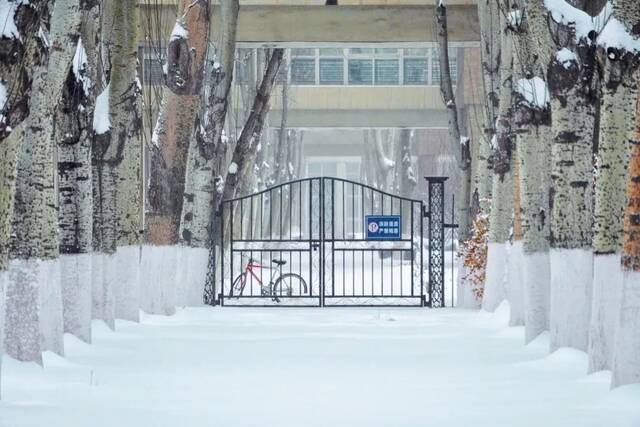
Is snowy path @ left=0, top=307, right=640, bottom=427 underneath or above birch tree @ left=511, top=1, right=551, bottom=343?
underneath

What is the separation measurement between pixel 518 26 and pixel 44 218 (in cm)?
646

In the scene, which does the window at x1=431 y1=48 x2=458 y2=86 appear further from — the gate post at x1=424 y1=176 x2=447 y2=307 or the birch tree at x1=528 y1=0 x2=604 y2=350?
the birch tree at x1=528 y1=0 x2=604 y2=350

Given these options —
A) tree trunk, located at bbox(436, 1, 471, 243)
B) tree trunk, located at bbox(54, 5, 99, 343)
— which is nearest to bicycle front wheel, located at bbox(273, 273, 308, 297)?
tree trunk, located at bbox(436, 1, 471, 243)

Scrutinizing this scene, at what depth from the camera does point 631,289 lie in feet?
34.5

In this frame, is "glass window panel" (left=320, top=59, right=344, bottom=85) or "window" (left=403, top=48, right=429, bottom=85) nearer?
"window" (left=403, top=48, right=429, bottom=85)

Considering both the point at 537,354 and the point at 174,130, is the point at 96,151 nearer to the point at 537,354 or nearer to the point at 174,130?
the point at 174,130

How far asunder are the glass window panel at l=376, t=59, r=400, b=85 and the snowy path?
110ft

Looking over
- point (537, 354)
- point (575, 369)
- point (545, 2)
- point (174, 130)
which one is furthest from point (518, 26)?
point (174, 130)

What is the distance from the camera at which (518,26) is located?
1678 centimetres

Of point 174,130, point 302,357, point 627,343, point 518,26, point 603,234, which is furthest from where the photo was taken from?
point 174,130

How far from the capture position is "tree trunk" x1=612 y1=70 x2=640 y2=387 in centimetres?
1047

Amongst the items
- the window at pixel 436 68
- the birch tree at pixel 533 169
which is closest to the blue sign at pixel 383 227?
the birch tree at pixel 533 169


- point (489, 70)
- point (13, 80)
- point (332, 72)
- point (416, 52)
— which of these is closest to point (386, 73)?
point (416, 52)

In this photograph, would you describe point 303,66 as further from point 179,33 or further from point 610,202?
point 610,202
